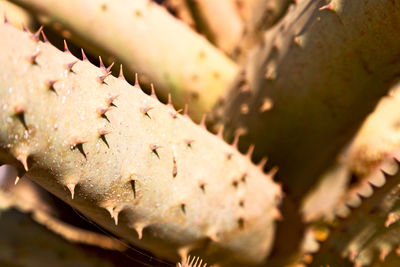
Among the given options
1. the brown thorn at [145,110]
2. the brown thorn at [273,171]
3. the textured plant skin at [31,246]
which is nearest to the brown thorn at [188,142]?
the brown thorn at [145,110]

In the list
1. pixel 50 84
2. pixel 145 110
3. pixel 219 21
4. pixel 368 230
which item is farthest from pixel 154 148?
pixel 219 21

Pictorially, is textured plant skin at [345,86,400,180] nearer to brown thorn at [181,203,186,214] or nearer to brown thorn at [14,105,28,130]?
brown thorn at [181,203,186,214]

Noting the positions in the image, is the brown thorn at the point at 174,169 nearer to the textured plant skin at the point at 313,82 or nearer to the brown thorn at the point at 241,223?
the brown thorn at the point at 241,223

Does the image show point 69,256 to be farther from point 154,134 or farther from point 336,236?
point 336,236

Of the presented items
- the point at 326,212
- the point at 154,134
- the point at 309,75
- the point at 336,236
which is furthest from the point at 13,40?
the point at 326,212

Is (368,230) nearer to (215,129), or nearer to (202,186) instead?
(202,186)

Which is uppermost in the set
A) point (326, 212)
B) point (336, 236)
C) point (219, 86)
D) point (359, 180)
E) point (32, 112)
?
point (219, 86)
